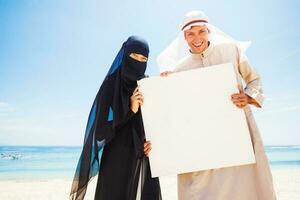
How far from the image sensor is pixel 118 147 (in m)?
3.51

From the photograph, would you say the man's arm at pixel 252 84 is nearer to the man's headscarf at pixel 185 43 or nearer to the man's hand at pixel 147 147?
the man's headscarf at pixel 185 43

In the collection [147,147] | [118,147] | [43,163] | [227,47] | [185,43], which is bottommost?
[147,147]

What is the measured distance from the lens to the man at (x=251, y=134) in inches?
118

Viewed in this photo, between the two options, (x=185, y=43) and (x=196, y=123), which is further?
(x=185, y=43)

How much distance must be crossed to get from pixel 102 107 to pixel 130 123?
0.32 metres

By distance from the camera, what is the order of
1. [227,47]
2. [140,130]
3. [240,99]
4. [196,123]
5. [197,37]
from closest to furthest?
1. [240,99]
2. [196,123]
3. [197,37]
4. [227,47]
5. [140,130]

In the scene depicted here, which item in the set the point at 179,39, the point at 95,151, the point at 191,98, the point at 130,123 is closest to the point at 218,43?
the point at 179,39

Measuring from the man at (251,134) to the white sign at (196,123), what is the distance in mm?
100

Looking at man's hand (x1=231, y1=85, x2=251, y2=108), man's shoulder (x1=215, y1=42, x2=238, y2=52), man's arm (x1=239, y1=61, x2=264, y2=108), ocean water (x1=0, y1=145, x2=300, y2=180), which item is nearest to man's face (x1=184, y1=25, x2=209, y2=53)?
man's shoulder (x1=215, y1=42, x2=238, y2=52)

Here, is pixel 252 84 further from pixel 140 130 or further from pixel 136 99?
pixel 140 130

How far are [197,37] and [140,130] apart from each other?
1020 millimetres

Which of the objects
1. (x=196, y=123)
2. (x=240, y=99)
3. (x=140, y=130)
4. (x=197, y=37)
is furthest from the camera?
(x=140, y=130)

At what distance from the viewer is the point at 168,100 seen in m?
3.12

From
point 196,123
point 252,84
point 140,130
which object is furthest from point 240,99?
point 140,130
